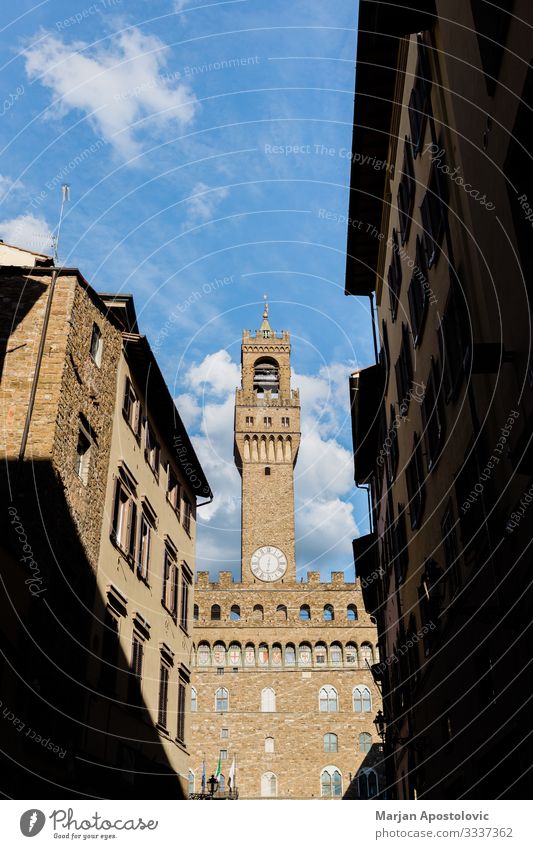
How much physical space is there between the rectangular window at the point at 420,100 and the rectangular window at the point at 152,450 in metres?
10.9

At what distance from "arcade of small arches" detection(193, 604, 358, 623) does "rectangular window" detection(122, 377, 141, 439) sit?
106ft

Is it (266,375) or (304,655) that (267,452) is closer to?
(266,375)

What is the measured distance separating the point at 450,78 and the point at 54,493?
9748 mm

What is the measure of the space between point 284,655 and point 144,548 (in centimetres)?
3217

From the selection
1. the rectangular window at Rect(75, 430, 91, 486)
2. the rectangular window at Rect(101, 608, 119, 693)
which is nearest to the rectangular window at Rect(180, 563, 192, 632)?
the rectangular window at Rect(101, 608, 119, 693)

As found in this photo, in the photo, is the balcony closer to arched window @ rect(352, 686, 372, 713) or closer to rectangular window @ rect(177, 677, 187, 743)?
rectangular window @ rect(177, 677, 187, 743)

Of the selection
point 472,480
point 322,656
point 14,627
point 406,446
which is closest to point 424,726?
point 406,446

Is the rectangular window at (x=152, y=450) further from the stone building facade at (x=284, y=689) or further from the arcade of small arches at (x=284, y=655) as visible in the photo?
the arcade of small arches at (x=284, y=655)

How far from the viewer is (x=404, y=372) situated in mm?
18359

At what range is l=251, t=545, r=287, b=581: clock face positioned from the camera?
58.8m

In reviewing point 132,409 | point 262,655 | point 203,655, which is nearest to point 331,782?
point 262,655

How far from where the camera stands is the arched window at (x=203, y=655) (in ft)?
164

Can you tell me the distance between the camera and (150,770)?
19.3 metres

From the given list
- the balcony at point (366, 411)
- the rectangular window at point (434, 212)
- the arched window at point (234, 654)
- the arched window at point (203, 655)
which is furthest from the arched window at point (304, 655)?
the rectangular window at point (434, 212)
